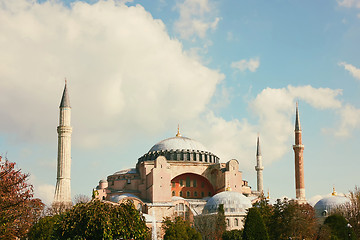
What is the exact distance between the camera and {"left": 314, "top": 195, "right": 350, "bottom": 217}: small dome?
49747mm

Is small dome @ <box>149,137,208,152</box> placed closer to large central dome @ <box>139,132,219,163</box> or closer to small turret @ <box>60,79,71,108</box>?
large central dome @ <box>139,132,219,163</box>

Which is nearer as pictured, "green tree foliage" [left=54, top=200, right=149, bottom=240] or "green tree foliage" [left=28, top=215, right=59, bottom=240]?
"green tree foliage" [left=54, top=200, right=149, bottom=240]

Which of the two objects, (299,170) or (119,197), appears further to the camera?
(299,170)

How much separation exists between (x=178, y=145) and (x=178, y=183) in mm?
4543

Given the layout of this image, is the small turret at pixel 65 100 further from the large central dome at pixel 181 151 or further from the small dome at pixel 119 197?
the small dome at pixel 119 197

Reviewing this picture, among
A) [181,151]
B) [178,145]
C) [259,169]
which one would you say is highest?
[178,145]

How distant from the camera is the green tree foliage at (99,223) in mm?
16469

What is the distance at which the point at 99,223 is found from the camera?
16.5 meters

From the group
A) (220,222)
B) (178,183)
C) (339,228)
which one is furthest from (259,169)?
(339,228)

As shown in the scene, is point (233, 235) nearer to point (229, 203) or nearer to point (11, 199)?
point (229, 203)

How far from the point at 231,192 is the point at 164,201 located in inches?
249

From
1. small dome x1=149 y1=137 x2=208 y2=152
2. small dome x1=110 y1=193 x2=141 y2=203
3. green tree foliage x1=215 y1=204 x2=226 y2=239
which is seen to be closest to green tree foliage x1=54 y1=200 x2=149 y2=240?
green tree foliage x1=215 y1=204 x2=226 y2=239

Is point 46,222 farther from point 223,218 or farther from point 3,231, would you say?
point 223,218

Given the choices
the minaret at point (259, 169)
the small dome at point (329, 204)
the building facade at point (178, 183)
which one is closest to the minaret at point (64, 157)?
the building facade at point (178, 183)
